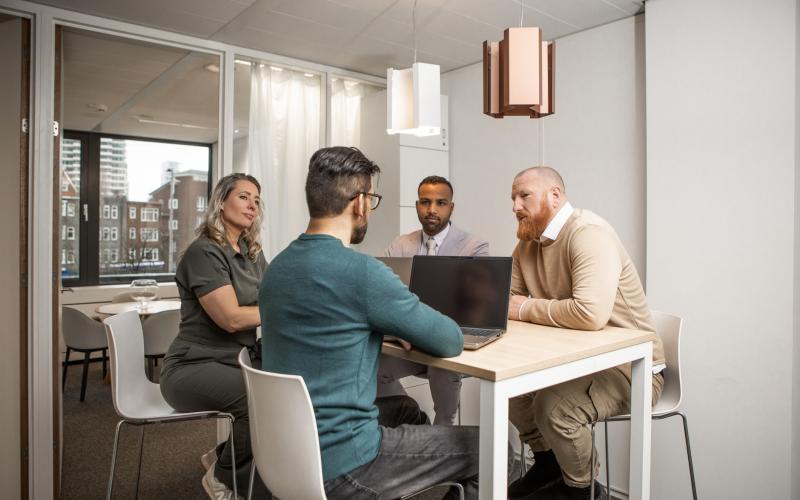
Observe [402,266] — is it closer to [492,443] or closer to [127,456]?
[492,443]

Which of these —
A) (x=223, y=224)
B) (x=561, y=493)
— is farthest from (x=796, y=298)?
(x=223, y=224)

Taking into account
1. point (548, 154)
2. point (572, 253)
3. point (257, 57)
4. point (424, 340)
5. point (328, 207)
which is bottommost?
point (424, 340)

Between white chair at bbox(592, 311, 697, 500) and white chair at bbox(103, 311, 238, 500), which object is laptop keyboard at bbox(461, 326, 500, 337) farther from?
white chair at bbox(103, 311, 238, 500)

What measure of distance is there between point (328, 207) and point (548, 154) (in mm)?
2390

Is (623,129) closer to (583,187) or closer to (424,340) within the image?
(583,187)

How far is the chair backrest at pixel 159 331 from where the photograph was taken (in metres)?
4.74

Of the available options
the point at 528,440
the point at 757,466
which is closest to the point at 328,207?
the point at 528,440

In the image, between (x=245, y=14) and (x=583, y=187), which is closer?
(x=245, y=14)

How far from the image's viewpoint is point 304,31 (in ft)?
11.2

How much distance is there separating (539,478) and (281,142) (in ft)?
9.00

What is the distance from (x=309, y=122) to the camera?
4.09m

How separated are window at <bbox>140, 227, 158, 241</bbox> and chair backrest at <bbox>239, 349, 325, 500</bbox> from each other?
6.37 meters

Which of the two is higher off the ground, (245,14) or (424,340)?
(245,14)

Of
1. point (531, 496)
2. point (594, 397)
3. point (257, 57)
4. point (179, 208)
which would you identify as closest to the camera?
point (594, 397)
